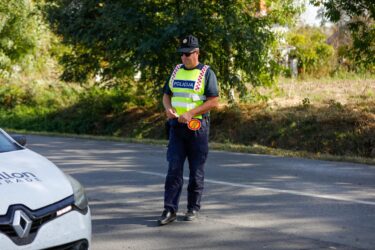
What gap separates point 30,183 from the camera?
5.56 m

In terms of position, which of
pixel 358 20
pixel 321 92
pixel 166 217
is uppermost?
pixel 358 20

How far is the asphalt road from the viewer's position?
6.91 m

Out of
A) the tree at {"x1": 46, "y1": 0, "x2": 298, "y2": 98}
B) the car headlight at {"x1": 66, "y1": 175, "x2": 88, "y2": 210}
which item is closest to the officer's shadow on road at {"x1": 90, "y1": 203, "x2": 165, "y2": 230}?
the car headlight at {"x1": 66, "y1": 175, "x2": 88, "y2": 210}

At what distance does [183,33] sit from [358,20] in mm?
5147

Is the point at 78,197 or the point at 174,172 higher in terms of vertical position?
the point at 174,172

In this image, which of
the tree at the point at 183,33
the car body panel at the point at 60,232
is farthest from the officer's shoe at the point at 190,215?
the tree at the point at 183,33

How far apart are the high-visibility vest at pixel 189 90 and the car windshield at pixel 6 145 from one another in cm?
173

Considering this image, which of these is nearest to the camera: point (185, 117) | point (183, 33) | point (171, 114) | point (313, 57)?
point (185, 117)

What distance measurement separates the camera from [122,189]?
10.1m

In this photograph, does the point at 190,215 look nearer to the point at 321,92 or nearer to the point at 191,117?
the point at 191,117

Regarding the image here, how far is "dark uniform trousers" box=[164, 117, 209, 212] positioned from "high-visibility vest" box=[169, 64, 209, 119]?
0.56 feet

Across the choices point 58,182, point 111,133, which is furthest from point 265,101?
point 58,182

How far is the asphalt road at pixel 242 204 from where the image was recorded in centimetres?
691

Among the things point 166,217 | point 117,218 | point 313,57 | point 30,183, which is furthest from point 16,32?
point 30,183
